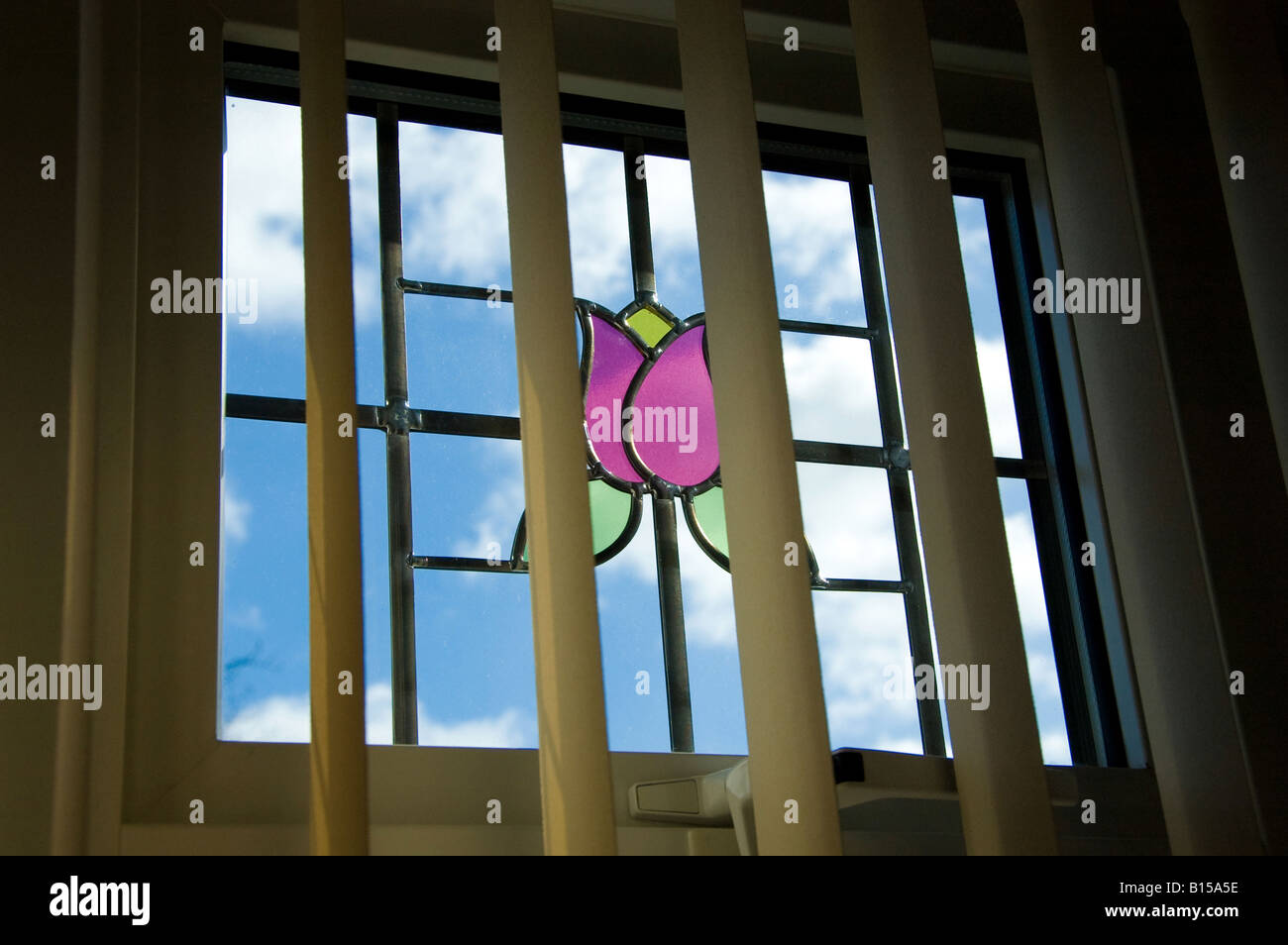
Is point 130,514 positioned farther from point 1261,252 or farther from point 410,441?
point 1261,252

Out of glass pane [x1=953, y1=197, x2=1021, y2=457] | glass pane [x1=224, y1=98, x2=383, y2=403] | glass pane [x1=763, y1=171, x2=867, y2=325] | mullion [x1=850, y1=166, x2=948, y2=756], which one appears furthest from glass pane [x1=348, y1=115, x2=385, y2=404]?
glass pane [x1=953, y1=197, x2=1021, y2=457]

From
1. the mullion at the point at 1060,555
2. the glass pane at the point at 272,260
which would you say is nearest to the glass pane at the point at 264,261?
the glass pane at the point at 272,260

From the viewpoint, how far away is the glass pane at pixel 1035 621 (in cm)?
185

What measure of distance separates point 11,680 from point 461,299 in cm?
72

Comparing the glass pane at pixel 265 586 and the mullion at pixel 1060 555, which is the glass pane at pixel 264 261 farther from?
the mullion at pixel 1060 555

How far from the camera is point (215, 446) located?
4.96ft

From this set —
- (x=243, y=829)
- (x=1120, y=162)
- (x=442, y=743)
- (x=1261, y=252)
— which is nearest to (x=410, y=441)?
(x=442, y=743)

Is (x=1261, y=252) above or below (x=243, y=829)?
above

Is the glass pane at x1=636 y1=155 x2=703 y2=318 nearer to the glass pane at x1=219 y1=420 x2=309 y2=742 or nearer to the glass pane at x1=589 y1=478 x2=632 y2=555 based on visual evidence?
the glass pane at x1=589 y1=478 x2=632 y2=555

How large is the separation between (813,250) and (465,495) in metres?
0.65

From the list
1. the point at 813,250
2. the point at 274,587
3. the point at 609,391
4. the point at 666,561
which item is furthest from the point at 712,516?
the point at 274,587

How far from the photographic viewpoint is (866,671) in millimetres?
1771

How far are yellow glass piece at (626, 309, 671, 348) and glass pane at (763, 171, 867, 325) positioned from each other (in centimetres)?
17
